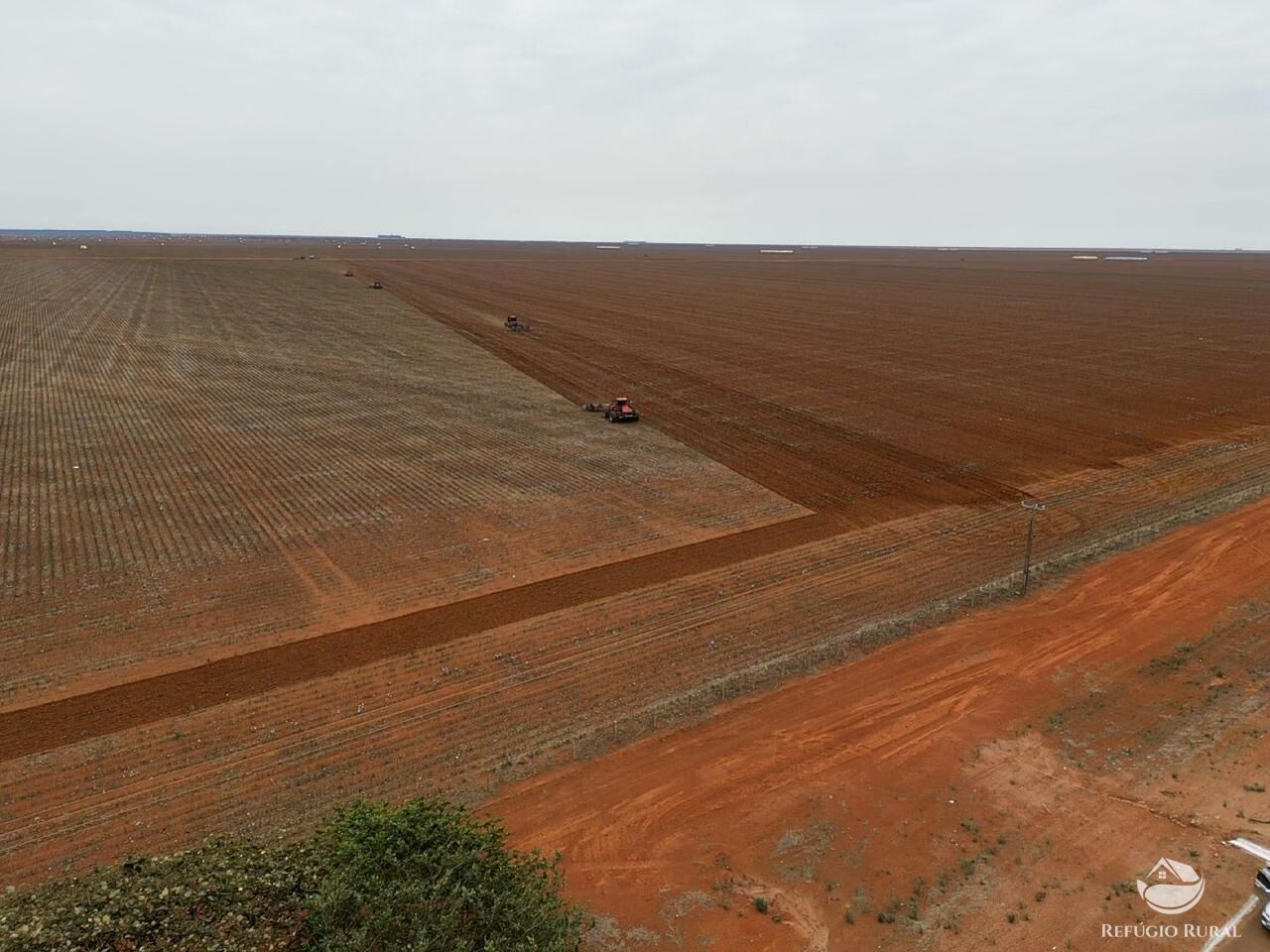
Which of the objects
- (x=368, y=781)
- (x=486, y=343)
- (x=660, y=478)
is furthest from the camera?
(x=486, y=343)

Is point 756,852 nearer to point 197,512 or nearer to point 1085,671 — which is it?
point 1085,671

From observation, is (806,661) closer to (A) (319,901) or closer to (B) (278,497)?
(A) (319,901)

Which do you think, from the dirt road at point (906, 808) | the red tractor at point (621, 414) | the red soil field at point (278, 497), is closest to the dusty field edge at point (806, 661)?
the dirt road at point (906, 808)

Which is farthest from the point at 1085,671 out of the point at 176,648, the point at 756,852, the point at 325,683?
the point at 176,648

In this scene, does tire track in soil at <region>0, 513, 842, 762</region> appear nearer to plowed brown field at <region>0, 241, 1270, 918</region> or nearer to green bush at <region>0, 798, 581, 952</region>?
plowed brown field at <region>0, 241, 1270, 918</region>

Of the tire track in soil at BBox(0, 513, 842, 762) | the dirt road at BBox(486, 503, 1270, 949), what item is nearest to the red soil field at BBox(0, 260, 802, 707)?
the tire track in soil at BBox(0, 513, 842, 762)
